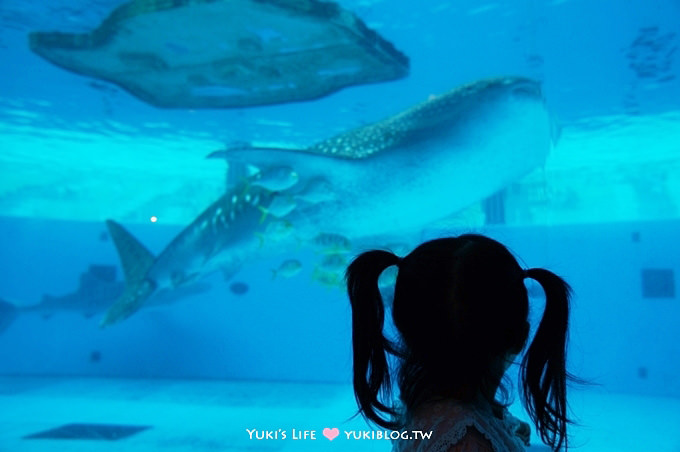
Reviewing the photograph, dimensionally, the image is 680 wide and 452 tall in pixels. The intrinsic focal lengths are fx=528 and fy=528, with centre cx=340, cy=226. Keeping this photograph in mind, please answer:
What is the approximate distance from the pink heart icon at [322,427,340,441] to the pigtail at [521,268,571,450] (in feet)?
18.7

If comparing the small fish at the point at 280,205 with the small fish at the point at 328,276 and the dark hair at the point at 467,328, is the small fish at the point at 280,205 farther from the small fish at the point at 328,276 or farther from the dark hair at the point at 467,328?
the dark hair at the point at 467,328

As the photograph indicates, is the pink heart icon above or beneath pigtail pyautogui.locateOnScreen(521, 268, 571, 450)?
beneath

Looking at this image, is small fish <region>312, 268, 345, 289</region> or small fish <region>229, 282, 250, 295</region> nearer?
small fish <region>312, 268, 345, 289</region>

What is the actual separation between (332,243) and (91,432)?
164 inches

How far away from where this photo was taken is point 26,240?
1354 centimetres

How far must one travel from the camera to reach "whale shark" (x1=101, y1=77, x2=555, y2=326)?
5.65 metres

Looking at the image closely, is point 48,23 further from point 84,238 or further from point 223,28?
point 84,238

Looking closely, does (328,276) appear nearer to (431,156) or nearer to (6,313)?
(431,156)

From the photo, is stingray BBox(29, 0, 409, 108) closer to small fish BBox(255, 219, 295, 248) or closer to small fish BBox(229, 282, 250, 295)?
small fish BBox(255, 219, 295, 248)

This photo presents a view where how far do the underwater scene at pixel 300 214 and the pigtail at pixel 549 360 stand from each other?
11.5 feet

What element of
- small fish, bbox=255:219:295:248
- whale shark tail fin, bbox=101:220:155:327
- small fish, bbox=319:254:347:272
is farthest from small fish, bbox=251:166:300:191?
whale shark tail fin, bbox=101:220:155:327

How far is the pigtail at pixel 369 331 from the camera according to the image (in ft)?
5.49

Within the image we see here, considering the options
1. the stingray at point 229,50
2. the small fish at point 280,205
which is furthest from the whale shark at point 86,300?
the small fish at point 280,205

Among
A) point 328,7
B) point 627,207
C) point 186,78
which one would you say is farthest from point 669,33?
point 627,207
